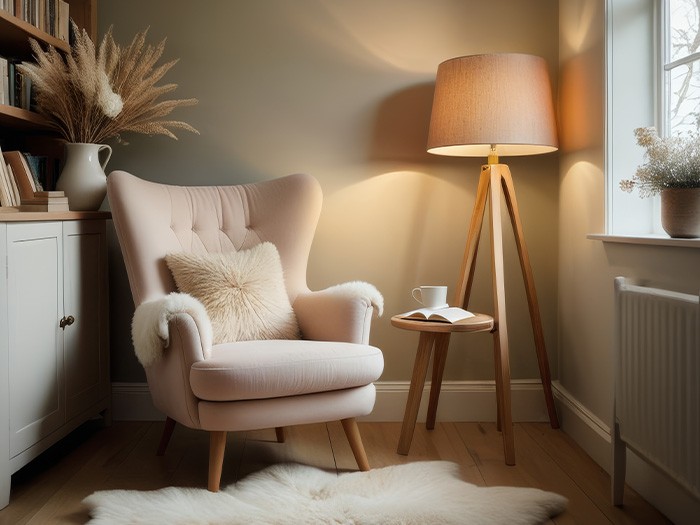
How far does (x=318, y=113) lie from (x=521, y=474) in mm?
1756

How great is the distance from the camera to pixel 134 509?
2.13 m

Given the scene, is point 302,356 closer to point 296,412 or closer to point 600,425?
point 296,412

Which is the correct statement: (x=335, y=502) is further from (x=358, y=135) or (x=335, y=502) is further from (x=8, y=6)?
(x=8, y=6)

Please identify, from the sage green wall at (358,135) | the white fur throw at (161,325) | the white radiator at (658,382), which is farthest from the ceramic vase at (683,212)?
the white fur throw at (161,325)

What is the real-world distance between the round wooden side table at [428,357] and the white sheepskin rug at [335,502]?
340mm

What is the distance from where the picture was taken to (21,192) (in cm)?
276

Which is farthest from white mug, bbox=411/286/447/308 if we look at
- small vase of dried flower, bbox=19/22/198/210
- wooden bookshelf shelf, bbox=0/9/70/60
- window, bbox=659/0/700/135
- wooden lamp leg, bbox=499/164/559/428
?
wooden bookshelf shelf, bbox=0/9/70/60

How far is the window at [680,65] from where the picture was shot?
235cm

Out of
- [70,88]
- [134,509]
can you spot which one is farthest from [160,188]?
[134,509]

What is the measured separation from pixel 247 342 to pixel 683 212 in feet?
4.93

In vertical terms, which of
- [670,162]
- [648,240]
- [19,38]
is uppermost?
[19,38]

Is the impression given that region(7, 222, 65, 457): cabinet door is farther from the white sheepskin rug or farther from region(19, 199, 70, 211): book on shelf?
the white sheepskin rug

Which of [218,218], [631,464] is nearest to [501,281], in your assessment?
[631,464]

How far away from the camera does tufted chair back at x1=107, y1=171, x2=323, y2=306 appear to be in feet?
8.87
